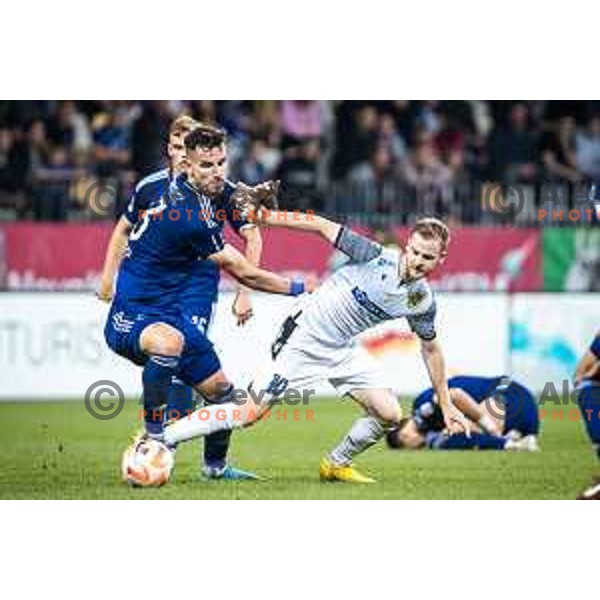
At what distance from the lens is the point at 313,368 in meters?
9.68

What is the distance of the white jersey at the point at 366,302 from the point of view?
9.61 metres

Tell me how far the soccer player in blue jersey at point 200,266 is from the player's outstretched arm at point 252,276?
14 centimetres

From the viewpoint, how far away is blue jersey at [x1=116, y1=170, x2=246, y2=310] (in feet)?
31.4

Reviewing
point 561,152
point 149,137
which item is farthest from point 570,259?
point 149,137

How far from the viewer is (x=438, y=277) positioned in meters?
16.2

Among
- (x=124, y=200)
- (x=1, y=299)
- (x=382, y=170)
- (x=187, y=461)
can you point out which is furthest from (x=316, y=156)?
(x=187, y=461)

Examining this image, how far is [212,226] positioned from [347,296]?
2.74 feet

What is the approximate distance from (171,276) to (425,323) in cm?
142

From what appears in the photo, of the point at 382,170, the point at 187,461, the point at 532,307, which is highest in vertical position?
the point at 382,170

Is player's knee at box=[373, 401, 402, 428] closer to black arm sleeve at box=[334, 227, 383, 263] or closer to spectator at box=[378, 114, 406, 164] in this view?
black arm sleeve at box=[334, 227, 383, 263]

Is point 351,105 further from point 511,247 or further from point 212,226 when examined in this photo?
point 212,226

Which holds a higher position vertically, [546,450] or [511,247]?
[511,247]

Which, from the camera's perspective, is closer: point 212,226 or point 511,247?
point 212,226

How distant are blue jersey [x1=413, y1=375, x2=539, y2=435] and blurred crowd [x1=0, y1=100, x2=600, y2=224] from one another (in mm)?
3704
